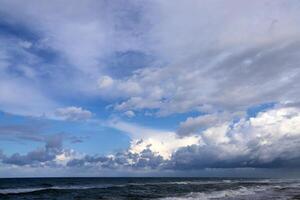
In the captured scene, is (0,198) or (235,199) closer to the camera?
(235,199)

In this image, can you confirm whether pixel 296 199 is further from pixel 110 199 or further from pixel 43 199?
pixel 43 199

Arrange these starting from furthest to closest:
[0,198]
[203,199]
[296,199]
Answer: [0,198], [203,199], [296,199]

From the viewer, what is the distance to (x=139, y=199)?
39.9 meters

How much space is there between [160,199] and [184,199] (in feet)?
8.07

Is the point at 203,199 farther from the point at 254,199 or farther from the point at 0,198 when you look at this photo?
the point at 0,198

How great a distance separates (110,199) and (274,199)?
16.7 meters

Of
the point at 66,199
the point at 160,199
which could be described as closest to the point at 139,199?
the point at 160,199

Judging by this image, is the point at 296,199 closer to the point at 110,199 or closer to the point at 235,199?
the point at 235,199

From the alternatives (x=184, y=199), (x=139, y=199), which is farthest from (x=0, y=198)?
(x=184, y=199)

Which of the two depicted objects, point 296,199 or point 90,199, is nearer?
point 296,199

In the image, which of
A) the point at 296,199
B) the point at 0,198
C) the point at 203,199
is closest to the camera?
the point at 296,199

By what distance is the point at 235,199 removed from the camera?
38875 mm

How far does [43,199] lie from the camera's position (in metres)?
41.4

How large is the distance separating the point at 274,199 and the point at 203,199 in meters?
7.05
